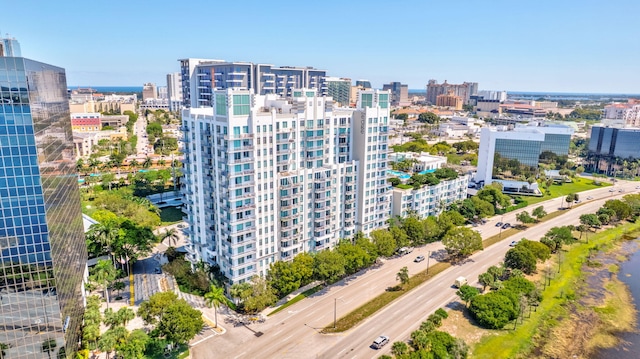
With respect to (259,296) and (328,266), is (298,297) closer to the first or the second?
(328,266)

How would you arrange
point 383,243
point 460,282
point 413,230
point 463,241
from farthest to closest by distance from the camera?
point 413,230 < point 463,241 < point 383,243 < point 460,282

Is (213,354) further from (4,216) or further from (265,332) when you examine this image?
(4,216)

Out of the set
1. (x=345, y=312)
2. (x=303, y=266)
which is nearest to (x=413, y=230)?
(x=345, y=312)

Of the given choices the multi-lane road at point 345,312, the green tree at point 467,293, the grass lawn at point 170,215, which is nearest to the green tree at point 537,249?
the multi-lane road at point 345,312

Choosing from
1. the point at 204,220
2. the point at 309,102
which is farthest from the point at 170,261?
the point at 309,102

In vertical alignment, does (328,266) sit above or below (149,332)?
above

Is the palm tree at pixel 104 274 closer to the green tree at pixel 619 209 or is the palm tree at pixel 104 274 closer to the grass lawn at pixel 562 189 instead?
the grass lawn at pixel 562 189
